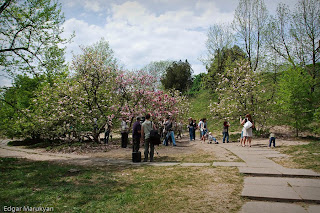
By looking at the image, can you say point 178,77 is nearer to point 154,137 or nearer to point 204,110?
point 204,110

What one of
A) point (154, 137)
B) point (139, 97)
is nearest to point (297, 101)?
point (139, 97)

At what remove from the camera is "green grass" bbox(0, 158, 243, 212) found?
4.32m

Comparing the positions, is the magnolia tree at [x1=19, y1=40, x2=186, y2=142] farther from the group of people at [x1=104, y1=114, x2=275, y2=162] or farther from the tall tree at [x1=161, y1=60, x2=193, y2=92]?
the tall tree at [x1=161, y1=60, x2=193, y2=92]

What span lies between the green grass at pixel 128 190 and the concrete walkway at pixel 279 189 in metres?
0.30

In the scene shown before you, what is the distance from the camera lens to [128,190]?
207 inches

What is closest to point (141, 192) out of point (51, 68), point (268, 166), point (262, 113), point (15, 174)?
point (268, 166)

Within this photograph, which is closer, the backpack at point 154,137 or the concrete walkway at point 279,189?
the concrete walkway at point 279,189

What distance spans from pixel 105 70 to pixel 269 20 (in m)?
17.0

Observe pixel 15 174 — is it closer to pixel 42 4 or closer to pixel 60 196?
pixel 60 196

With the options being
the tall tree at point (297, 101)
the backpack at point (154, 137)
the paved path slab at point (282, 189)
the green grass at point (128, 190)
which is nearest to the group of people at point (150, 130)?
the backpack at point (154, 137)

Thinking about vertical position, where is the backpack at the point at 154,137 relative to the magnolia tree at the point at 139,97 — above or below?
below

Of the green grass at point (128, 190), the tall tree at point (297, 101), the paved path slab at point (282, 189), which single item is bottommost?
the green grass at point (128, 190)

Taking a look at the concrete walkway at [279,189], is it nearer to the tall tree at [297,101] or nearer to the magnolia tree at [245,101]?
the tall tree at [297,101]

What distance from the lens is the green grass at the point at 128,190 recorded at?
170 inches
